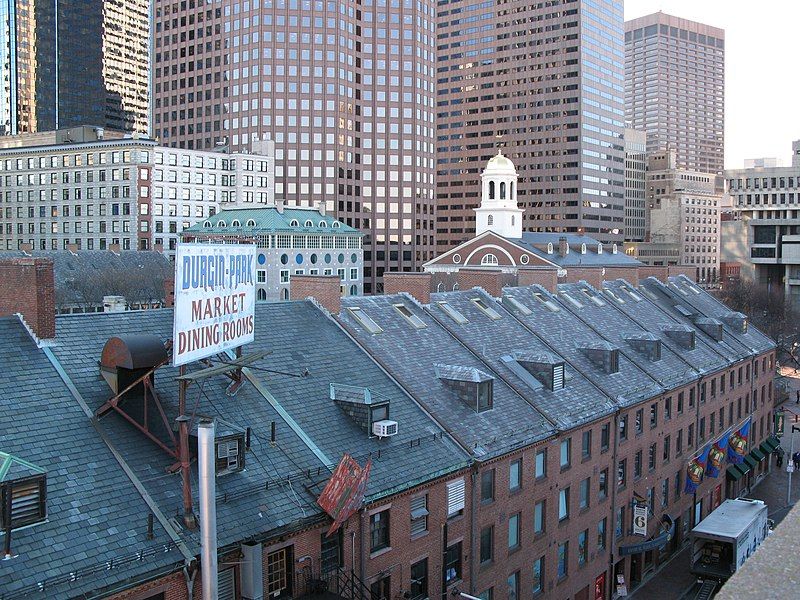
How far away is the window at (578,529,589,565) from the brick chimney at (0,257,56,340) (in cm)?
2282

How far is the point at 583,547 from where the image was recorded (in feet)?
112

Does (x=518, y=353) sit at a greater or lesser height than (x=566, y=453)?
greater

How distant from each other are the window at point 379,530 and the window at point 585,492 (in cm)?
1284

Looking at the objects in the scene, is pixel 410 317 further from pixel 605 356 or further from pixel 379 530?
pixel 379 530

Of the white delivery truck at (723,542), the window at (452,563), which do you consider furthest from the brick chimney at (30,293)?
the white delivery truck at (723,542)

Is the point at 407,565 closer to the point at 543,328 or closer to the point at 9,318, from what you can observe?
the point at 9,318

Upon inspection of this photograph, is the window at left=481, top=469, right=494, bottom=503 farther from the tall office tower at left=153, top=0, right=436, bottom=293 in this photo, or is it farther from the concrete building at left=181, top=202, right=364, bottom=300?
the tall office tower at left=153, top=0, right=436, bottom=293

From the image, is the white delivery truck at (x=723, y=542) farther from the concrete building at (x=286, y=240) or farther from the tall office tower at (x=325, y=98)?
the tall office tower at (x=325, y=98)

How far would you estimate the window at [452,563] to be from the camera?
84.3 ft

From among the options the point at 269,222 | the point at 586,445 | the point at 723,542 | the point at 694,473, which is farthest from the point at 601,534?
the point at 269,222

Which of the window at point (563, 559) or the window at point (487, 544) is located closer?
the window at point (487, 544)

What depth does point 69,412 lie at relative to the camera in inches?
792

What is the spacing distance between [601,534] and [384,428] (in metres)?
15.7

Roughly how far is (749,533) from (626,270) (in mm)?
23539
